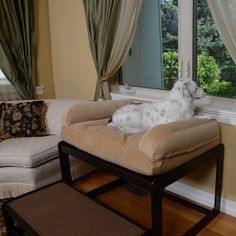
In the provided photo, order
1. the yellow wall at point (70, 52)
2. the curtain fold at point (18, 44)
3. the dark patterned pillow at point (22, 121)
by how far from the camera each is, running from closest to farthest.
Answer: the dark patterned pillow at point (22, 121), the yellow wall at point (70, 52), the curtain fold at point (18, 44)

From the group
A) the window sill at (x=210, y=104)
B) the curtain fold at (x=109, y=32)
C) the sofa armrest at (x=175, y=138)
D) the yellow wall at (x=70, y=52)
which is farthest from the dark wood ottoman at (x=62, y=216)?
the yellow wall at (x=70, y=52)

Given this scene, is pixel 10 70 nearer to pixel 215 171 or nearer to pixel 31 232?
pixel 31 232

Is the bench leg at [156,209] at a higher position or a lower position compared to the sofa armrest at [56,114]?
lower

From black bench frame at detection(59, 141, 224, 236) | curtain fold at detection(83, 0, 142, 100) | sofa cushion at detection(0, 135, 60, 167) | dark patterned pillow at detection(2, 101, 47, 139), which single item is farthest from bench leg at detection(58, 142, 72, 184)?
curtain fold at detection(83, 0, 142, 100)

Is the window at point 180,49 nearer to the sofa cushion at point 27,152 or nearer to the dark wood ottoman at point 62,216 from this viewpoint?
the sofa cushion at point 27,152

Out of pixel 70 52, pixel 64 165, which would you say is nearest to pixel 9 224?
pixel 64 165

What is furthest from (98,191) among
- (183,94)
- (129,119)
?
(183,94)

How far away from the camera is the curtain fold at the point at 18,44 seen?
10.5 feet

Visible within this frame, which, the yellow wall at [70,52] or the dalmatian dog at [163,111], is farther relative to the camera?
the yellow wall at [70,52]

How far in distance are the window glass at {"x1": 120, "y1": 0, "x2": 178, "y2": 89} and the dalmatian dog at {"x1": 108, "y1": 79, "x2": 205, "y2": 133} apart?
51 cm

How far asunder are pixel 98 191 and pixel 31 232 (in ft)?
2.85

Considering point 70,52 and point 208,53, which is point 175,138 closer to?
point 208,53

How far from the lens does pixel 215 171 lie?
2.11 metres

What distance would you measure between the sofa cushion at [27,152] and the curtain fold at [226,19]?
153 centimetres
